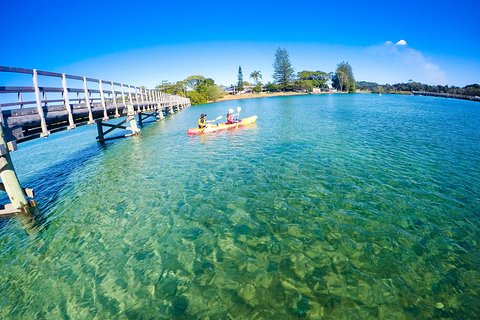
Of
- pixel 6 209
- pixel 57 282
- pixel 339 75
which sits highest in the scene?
pixel 339 75

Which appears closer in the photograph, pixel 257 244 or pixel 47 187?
pixel 257 244

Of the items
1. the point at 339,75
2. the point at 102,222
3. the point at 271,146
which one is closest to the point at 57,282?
the point at 102,222

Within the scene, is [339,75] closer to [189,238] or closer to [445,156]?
[445,156]

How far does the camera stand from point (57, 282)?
→ 6.04m

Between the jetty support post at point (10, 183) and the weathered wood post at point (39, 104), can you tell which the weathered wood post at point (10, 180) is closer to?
the jetty support post at point (10, 183)

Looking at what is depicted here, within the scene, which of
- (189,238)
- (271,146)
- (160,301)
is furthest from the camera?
(271,146)

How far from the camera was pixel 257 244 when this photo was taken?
265 inches

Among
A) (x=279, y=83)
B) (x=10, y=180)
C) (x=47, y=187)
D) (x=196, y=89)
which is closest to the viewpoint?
(x=10, y=180)

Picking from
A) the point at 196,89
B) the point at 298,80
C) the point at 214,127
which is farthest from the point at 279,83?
the point at 214,127

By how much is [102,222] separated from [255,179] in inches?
262

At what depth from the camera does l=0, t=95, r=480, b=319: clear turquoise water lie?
16.4ft

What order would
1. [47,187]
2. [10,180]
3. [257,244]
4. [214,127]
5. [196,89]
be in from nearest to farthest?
[257,244] → [10,180] → [47,187] → [214,127] → [196,89]

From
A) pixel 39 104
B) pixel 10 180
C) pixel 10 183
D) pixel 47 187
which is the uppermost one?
pixel 39 104

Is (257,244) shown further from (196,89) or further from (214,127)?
(196,89)
